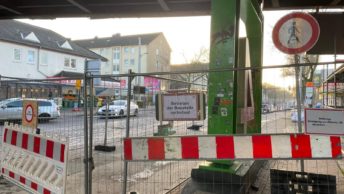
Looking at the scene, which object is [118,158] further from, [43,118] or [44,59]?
[44,59]

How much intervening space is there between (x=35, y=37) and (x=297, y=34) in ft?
141

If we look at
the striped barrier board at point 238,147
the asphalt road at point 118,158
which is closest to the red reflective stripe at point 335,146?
the striped barrier board at point 238,147

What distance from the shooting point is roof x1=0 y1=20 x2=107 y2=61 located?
133 ft

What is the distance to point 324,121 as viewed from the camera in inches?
169

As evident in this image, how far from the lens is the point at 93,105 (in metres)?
5.68

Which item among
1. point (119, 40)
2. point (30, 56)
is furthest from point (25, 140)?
point (119, 40)

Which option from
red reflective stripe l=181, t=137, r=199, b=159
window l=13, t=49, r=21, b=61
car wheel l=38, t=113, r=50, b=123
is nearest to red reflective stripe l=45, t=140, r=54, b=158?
car wheel l=38, t=113, r=50, b=123

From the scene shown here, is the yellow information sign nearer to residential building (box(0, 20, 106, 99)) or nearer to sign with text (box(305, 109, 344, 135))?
sign with text (box(305, 109, 344, 135))

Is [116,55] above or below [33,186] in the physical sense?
above

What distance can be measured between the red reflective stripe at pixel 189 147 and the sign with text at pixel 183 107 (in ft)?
0.88

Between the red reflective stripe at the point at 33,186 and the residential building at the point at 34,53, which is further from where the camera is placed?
the residential building at the point at 34,53

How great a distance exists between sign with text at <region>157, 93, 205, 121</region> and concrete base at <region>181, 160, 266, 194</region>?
1.53 m

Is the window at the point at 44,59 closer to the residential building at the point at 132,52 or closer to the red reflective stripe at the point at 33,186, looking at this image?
the residential building at the point at 132,52

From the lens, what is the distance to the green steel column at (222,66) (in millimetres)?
6297
